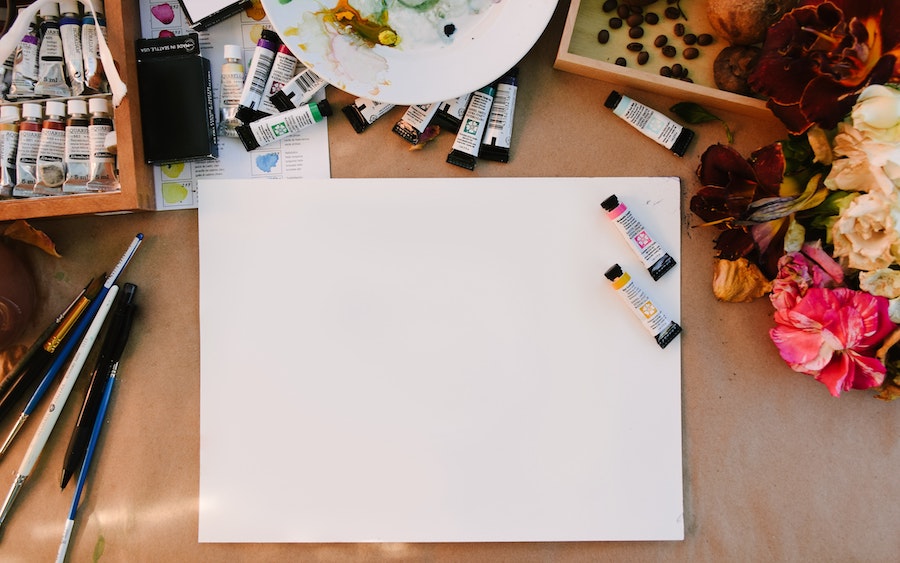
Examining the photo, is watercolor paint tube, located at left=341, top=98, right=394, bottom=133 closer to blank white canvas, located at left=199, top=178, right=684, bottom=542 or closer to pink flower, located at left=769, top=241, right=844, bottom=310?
blank white canvas, located at left=199, top=178, right=684, bottom=542

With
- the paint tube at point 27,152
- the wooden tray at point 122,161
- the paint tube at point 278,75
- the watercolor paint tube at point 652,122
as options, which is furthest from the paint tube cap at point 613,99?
the paint tube at point 27,152

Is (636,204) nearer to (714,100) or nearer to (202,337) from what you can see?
(714,100)

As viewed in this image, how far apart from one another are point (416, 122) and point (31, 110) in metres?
0.40

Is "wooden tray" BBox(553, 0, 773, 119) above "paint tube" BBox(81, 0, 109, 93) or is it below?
above

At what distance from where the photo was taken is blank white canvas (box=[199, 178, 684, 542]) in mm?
670

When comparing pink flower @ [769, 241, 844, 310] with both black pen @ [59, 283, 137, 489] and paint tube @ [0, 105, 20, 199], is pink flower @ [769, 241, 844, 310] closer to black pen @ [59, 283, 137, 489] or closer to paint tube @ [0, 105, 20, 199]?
black pen @ [59, 283, 137, 489]

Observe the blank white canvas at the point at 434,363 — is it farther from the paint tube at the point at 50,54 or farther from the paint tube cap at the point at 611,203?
the paint tube at the point at 50,54

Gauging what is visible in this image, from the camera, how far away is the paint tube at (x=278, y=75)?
0.67 metres

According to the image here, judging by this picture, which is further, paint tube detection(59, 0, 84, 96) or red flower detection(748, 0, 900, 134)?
paint tube detection(59, 0, 84, 96)

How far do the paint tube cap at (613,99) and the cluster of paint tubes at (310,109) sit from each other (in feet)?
0.34

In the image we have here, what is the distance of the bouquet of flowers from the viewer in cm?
52

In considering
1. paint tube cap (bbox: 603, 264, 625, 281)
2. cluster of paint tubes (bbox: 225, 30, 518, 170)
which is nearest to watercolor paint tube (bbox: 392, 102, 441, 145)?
cluster of paint tubes (bbox: 225, 30, 518, 170)

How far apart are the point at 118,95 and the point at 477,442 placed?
517mm

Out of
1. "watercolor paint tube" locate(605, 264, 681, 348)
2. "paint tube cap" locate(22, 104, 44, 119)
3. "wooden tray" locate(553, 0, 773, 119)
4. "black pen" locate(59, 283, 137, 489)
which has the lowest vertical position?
"black pen" locate(59, 283, 137, 489)
